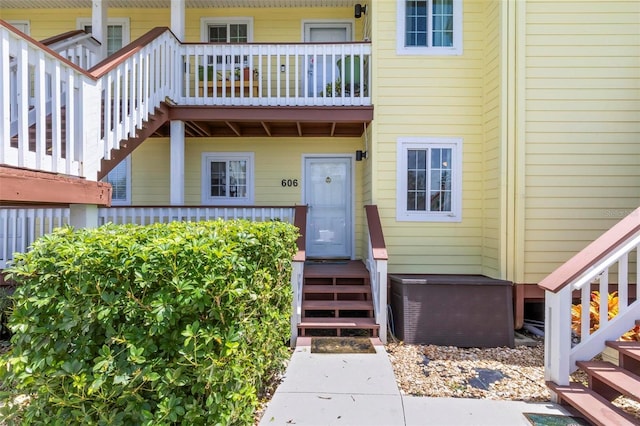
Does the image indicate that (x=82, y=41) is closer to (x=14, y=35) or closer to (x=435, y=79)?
(x=14, y=35)

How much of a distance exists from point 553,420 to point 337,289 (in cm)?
304

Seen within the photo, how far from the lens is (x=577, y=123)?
17.8 feet

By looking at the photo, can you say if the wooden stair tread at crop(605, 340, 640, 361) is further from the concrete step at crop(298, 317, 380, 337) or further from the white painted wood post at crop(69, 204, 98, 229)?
the white painted wood post at crop(69, 204, 98, 229)

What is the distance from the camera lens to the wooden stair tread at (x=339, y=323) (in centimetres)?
489

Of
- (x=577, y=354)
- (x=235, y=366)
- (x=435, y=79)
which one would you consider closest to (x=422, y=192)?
(x=435, y=79)

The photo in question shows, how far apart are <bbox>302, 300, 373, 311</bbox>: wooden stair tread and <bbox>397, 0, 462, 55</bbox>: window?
4.14 meters

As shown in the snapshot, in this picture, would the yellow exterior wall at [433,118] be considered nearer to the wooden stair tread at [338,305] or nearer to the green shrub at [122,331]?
the wooden stair tread at [338,305]

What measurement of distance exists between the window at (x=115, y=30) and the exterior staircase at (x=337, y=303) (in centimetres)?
584

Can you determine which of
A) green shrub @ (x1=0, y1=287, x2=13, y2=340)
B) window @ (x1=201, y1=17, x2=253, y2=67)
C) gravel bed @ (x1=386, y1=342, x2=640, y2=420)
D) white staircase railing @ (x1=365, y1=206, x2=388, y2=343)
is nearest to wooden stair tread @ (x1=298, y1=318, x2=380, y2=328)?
white staircase railing @ (x1=365, y1=206, x2=388, y2=343)

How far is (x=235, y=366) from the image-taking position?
2.36m

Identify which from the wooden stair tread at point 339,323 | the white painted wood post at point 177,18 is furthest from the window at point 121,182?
the wooden stair tread at point 339,323

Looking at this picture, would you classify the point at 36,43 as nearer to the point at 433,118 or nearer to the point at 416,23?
the point at 433,118

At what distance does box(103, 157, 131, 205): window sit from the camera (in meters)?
7.31

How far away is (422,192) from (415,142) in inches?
33.2
